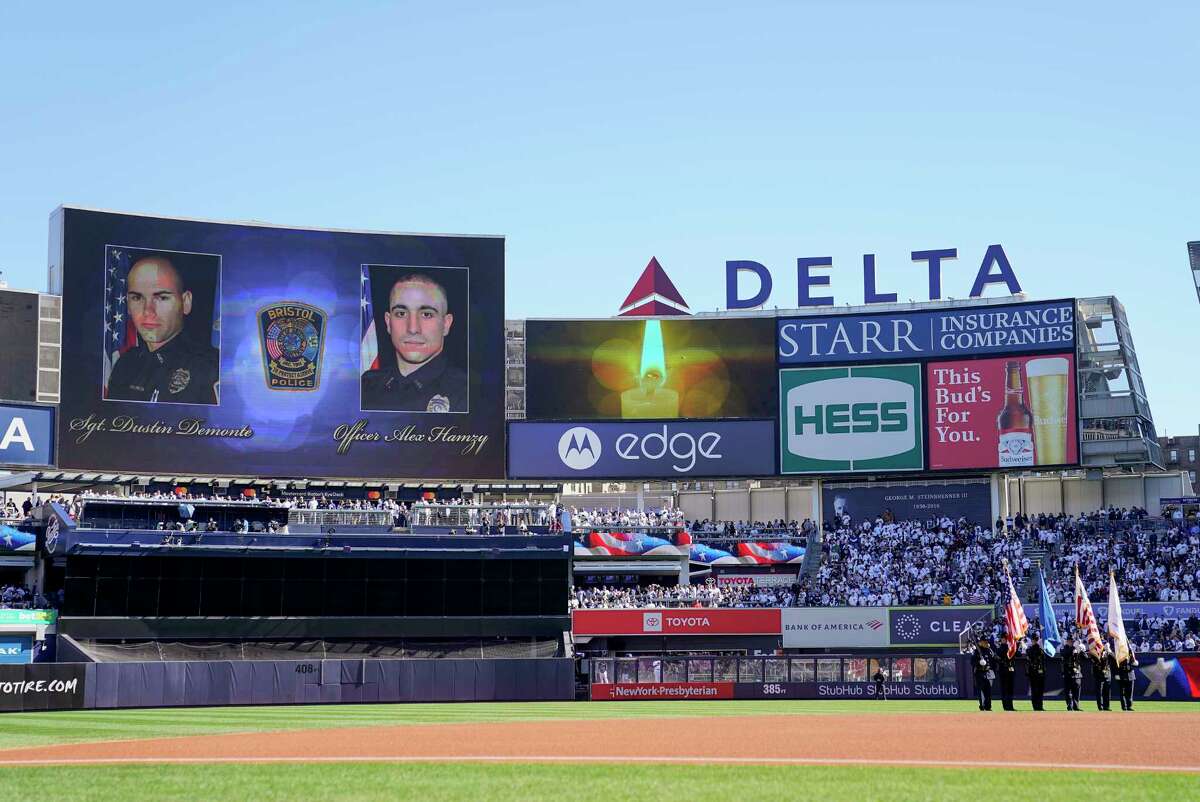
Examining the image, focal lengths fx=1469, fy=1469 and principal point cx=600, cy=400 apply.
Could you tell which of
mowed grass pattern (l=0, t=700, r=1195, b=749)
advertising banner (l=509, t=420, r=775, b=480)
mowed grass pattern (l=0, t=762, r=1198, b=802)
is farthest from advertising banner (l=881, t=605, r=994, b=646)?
mowed grass pattern (l=0, t=762, r=1198, b=802)

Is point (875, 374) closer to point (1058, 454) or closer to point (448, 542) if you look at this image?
point (1058, 454)

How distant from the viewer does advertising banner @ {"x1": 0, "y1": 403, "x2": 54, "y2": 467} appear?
6234cm

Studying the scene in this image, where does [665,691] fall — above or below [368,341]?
below

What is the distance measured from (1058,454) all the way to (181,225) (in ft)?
134

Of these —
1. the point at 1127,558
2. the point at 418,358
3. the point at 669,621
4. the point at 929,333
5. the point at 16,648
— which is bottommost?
the point at 16,648

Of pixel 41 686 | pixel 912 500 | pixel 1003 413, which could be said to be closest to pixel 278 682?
pixel 41 686

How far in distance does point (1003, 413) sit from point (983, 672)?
35.6 metres

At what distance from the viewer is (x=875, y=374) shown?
6856 centimetres

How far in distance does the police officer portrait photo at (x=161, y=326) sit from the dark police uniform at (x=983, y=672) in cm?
4255

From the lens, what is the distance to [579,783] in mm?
15945

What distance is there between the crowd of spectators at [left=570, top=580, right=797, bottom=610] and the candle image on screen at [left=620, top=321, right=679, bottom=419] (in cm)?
844

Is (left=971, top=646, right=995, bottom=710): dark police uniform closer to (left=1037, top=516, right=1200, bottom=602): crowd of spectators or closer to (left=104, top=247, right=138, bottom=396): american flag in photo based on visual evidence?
(left=1037, top=516, right=1200, bottom=602): crowd of spectators

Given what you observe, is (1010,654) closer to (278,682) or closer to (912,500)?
(278,682)

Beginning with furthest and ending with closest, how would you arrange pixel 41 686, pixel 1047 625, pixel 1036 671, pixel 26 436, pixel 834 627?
pixel 26 436, pixel 834 627, pixel 1047 625, pixel 41 686, pixel 1036 671
